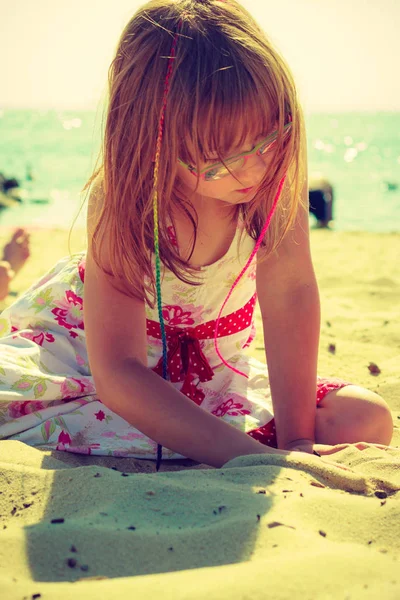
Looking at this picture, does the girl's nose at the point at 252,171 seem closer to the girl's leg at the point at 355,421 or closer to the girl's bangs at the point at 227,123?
the girl's bangs at the point at 227,123

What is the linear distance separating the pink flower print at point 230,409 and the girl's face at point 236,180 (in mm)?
644

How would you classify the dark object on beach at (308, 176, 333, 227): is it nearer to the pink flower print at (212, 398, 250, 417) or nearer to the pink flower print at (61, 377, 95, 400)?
the pink flower print at (212, 398, 250, 417)

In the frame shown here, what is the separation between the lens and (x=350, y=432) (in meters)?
1.90

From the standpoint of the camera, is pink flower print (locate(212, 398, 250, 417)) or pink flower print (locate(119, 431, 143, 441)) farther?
pink flower print (locate(212, 398, 250, 417))

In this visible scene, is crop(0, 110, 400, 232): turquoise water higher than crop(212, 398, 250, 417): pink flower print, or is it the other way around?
crop(212, 398, 250, 417): pink flower print

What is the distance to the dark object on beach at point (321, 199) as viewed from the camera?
780 cm

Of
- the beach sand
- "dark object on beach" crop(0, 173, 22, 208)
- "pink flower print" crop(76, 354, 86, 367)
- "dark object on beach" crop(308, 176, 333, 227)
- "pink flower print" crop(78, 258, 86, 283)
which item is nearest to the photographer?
the beach sand

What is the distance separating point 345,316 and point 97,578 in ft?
8.44

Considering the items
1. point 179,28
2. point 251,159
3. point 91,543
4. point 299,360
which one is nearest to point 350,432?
point 299,360

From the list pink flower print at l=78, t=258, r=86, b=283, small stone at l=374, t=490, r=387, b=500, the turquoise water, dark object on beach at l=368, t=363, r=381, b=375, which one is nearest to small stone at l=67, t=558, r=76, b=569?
small stone at l=374, t=490, r=387, b=500

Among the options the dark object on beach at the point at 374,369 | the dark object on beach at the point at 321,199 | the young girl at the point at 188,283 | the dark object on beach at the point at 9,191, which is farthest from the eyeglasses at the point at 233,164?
the dark object on beach at the point at 9,191

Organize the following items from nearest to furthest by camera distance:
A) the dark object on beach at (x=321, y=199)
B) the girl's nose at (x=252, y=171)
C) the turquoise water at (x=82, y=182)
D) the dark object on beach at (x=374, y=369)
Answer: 1. the girl's nose at (x=252, y=171)
2. the dark object on beach at (x=374, y=369)
3. the dark object on beach at (x=321, y=199)
4. the turquoise water at (x=82, y=182)

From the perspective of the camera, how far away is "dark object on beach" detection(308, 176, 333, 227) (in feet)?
25.6

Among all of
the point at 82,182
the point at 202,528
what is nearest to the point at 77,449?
the point at 202,528
